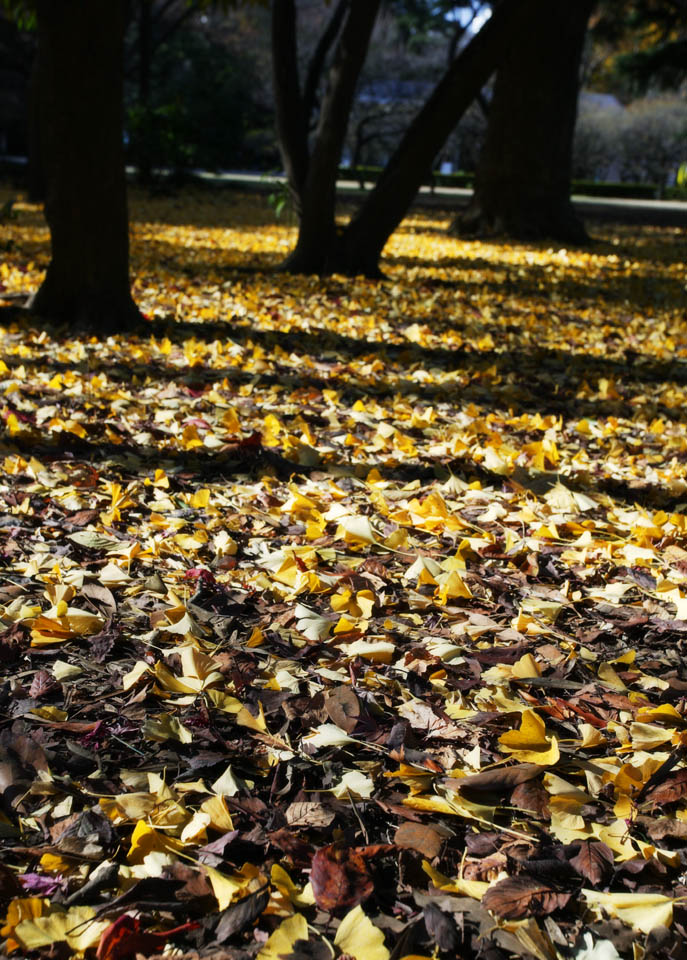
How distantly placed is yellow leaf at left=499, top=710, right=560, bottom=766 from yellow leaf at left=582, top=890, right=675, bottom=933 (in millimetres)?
306

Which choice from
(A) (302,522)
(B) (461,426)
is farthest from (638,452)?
(A) (302,522)

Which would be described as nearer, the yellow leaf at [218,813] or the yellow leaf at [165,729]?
the yellow leaf at [218,813]

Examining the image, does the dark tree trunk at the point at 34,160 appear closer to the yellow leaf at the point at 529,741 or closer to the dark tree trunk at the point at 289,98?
the dark tree trunk at the point at 289,98

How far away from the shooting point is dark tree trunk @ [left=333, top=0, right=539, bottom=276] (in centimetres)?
669

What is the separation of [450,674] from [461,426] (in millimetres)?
1996

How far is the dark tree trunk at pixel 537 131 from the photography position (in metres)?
11.8

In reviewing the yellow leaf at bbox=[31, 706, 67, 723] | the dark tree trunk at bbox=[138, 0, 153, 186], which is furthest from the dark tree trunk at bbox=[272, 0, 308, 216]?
the dark tree trunk at bbox=[138, 0, 153, 186]

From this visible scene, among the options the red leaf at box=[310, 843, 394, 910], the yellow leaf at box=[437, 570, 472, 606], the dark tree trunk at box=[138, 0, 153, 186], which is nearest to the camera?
the red leaf at box=[310, 843, 394, 910]

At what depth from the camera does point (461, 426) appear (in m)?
3.77

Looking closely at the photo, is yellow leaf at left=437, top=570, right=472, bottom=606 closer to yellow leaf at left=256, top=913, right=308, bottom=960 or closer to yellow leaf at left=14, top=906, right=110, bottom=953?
yellow leaf at left=256, top=913, right=308, bottom=960

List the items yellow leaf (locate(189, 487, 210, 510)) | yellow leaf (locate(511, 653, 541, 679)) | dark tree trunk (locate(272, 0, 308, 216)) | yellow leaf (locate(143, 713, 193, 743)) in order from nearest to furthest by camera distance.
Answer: yellow leaf (locate(143, 713, 193, 743))
yellow leaf (locate(511, 653, 541, 679))
yellow leaf (locate(189, 487, 210, 510))
dark tree trunk (locate(272, 0, 308, 216))

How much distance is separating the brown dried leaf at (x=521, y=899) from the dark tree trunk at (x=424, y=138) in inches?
255

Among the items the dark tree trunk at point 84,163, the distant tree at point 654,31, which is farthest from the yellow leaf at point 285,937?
the distant tree at point 654,31

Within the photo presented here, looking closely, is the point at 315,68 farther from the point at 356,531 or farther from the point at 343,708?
the point at 343,708
